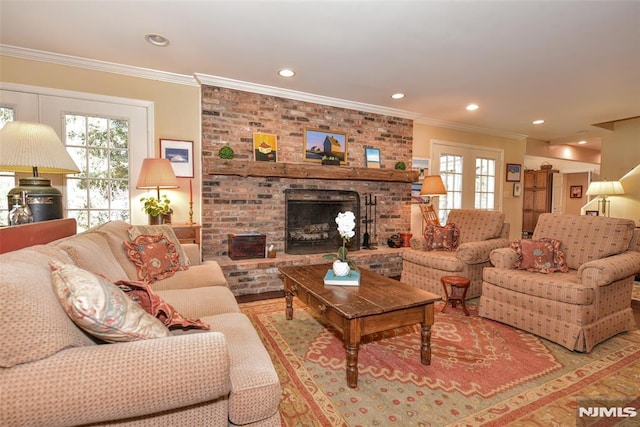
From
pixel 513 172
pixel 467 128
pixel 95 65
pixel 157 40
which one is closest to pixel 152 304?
pixel 157 40

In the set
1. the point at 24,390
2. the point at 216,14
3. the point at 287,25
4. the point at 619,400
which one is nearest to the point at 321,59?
the point at 287,25

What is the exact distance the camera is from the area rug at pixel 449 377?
1632 mm

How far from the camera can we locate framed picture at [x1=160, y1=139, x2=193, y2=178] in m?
3.57

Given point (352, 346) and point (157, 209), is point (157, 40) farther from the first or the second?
point (352, 346)

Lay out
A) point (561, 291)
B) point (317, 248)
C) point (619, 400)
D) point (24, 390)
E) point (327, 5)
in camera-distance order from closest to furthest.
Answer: point (24, 390) → point (619, 400) → point (327, 5) → point (561, 291) → point (317, 248)

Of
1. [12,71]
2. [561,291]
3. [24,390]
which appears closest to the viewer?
[24,390]

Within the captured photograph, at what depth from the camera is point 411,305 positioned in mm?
1935

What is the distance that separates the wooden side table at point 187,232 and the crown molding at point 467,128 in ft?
12.6

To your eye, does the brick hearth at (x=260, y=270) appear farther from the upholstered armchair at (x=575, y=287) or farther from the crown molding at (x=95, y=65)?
the crown molding at (x=95, y=65)

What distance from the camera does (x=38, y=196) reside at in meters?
1.95

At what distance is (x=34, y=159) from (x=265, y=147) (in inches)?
95.2

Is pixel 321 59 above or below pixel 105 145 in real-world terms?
above

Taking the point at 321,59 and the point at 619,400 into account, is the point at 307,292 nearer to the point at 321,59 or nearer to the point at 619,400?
the point at 619,400

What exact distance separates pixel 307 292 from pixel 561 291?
192 cm
